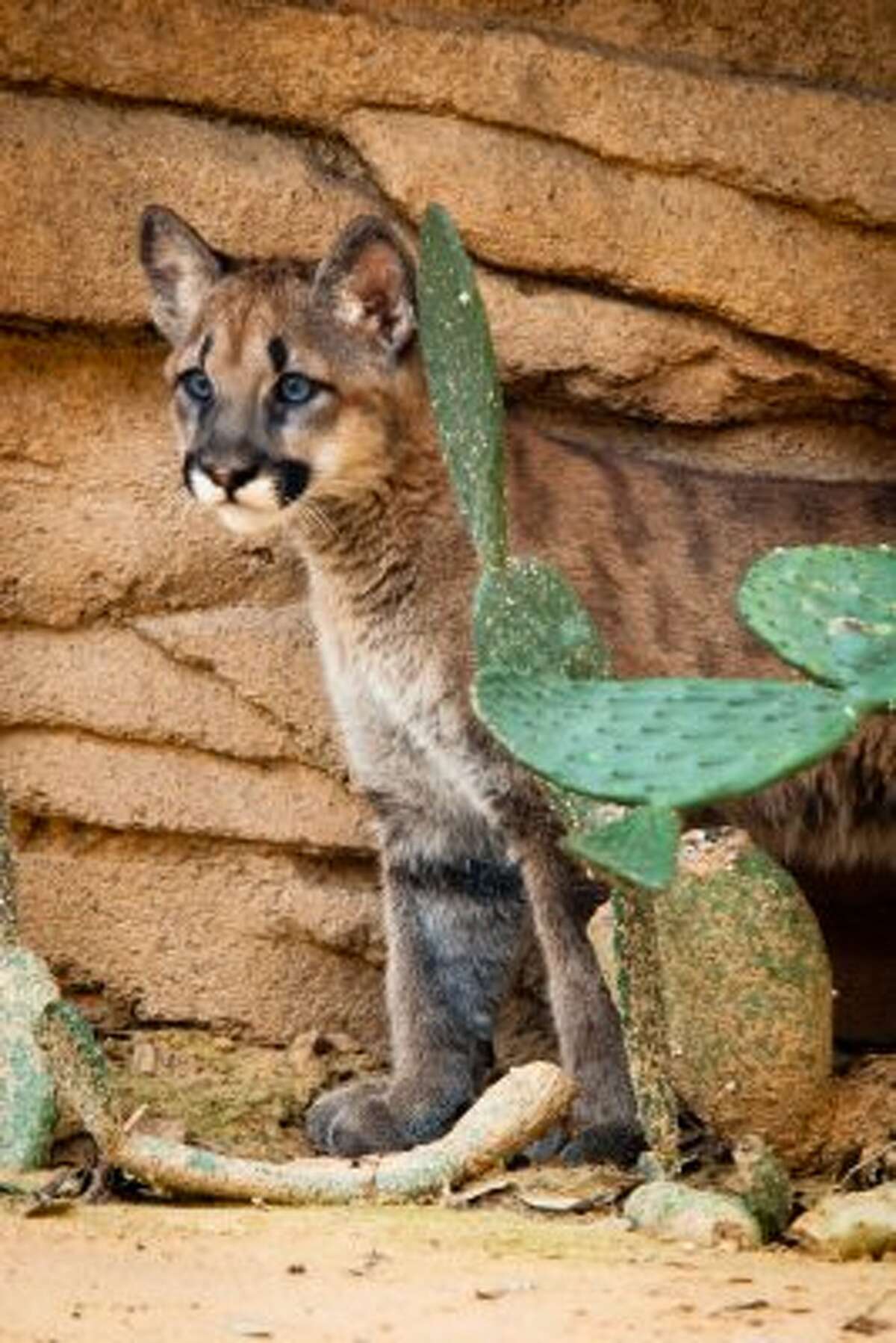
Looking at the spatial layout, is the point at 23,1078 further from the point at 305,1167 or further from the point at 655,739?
the point at 655,739

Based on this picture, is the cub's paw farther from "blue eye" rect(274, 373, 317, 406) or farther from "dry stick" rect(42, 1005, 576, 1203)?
"blue eye" rect(274, 373, 317, 406)

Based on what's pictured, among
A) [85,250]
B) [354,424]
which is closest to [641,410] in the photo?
[354,424]

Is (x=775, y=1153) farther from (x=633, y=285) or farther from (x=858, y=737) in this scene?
(x=633, y=285)

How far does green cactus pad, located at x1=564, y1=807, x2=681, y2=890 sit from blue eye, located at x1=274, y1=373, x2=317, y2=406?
2.20 meters

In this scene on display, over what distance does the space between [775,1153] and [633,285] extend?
1990 mm

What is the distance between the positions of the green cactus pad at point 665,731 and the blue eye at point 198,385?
5.98ft

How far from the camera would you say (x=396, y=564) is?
20.3 ft

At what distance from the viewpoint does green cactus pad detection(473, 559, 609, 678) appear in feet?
15.0

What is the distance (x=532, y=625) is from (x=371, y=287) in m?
1.70

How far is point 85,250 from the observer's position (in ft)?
20.9

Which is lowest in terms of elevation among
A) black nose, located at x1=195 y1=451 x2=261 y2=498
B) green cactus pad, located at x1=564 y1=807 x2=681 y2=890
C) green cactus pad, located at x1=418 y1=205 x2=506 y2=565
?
green cactus pad, located at x1=564 y1=807 x2=681 y2=890

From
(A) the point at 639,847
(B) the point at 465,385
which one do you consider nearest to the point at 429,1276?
(A) the point at 639,847

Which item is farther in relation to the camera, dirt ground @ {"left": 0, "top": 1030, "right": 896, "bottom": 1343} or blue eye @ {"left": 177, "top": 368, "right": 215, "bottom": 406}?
blue eye @ {"left": 177, "top": 368, "right": 215, "bottom": 406}

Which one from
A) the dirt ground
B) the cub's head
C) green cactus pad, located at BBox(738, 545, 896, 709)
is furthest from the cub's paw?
green cactus pad, located at BBox(738, 545, 896, 709)
